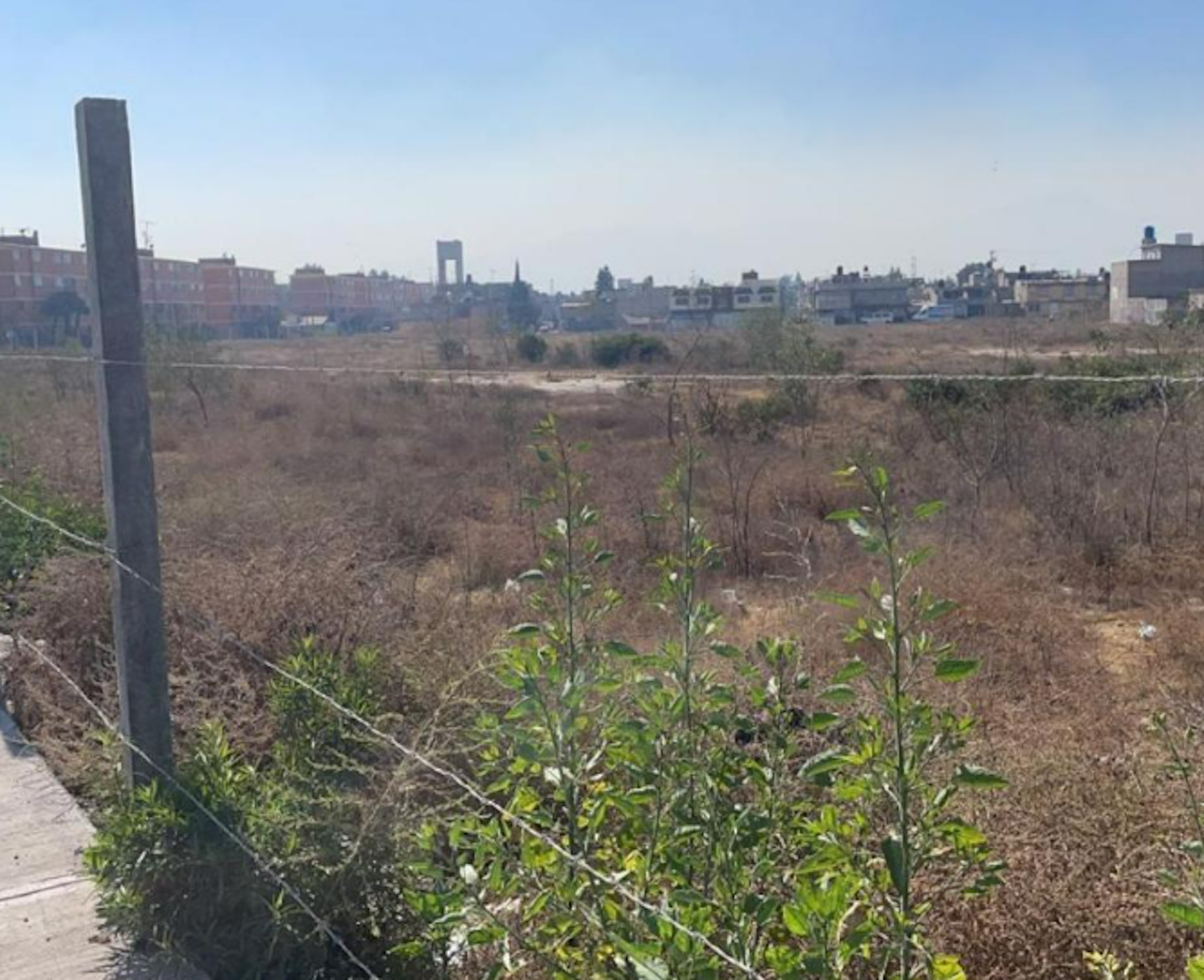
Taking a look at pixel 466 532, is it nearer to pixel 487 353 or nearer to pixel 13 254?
pixel 13 254

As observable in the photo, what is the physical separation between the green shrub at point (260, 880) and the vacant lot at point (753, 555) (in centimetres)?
46

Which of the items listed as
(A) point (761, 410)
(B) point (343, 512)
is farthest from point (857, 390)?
(B) point (343, 512)

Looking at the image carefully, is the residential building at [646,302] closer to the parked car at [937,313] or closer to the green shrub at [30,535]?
the parked car at [937,313]

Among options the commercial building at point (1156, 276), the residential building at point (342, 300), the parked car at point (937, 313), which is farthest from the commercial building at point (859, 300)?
the residential building at point (342, 300)

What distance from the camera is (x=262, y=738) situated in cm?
421

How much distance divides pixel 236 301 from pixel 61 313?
27.4 metres

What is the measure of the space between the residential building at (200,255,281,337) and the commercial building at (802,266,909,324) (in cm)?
3255

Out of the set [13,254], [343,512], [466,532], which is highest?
[13,254]

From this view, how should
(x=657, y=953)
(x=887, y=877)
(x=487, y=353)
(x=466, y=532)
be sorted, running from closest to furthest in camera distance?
(x=657, y=953), (x=887, y=877), (x=466, y=532), (x=487, y=353)

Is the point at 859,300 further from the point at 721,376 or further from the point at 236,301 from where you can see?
the point at 721,376

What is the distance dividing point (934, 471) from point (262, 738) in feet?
30.1

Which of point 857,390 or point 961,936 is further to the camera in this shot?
point 857,390

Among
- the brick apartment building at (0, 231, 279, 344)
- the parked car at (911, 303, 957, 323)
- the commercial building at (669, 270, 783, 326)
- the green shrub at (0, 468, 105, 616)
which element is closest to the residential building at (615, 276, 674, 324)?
the commercial building at (669, 270, 783, 326)

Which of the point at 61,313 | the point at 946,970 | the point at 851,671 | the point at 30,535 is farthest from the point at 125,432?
the point at 61,313
